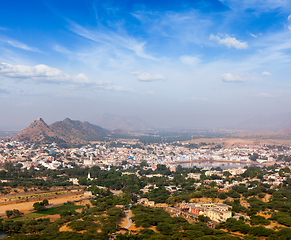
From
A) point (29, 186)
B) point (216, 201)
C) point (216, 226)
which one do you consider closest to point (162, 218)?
point (216, 226)

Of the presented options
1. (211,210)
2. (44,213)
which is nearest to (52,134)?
(44,213)

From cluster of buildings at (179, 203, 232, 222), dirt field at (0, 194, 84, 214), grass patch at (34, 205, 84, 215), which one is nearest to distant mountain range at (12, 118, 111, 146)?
dirt field at (0, 194, 84, 214)

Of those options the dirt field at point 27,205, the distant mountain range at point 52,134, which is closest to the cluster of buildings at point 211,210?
the dirt field at point 27,205

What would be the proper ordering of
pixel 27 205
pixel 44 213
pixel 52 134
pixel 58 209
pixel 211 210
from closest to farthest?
pixel 211 210, pixel 44 213, pixel 58 209, pixel 27 205, pixel 52 134

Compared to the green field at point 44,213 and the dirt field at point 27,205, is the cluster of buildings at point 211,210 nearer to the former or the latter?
the green field at point 44,213

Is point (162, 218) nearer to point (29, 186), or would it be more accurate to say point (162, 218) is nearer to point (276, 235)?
point (276, 235)

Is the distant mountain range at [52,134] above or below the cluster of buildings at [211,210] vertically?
above

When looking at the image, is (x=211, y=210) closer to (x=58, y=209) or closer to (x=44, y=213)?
(x=58, y=209)

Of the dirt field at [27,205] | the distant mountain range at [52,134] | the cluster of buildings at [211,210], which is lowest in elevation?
the dirt field at [27,205]

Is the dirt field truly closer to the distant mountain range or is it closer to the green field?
the green field

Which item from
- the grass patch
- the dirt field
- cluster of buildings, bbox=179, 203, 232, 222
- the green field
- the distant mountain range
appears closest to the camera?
cluster of buildings, bbox=179, 203, 232, 222

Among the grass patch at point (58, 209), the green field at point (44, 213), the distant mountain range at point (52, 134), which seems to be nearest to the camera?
the green field at point (44, 213)
